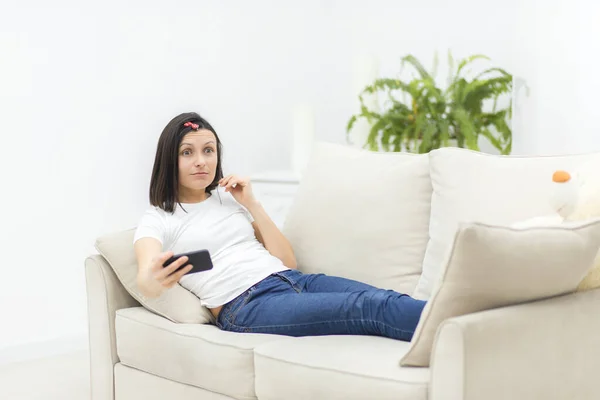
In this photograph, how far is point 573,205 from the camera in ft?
5.98

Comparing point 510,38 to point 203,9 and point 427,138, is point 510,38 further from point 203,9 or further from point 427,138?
point 203,9

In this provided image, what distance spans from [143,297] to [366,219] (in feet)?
2.33

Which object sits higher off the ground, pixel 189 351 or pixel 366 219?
pixel 366 219

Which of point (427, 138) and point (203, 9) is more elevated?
point (203, 9)

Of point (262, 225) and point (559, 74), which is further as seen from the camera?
point (559, 74)

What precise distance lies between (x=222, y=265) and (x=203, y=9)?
196 centimetres

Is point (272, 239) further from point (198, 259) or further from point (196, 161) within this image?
point (198, 259)

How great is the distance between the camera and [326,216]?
2.46 m

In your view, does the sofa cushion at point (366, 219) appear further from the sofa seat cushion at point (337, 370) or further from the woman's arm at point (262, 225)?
the sofa seat cushion at point (337, 370)

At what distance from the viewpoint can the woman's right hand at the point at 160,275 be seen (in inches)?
80.5

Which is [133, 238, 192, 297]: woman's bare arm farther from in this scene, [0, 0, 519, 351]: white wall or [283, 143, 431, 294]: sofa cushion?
A: [0, 0, 519, 351]: white wall

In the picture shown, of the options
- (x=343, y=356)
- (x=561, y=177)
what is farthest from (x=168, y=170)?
(x=561, y=177)

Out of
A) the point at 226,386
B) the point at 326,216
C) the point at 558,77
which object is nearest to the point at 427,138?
the point at 558,77

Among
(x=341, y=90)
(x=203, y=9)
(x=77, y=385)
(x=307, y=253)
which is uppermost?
(x=203, y=9)
